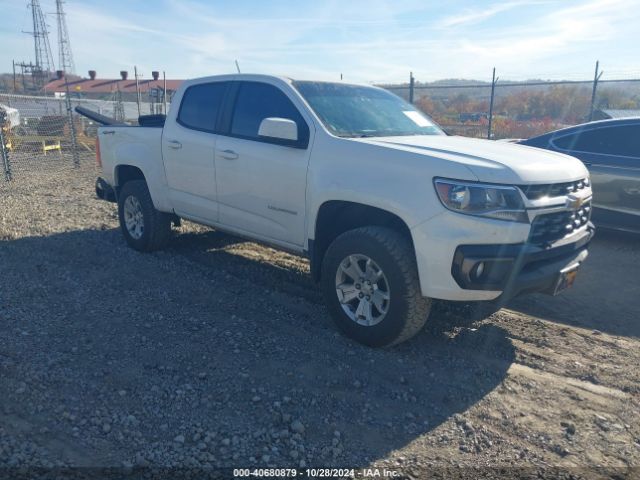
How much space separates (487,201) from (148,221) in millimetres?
4111

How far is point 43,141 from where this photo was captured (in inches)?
693

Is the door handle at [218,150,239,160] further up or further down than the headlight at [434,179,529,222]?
further up

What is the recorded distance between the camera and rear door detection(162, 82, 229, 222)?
530cm

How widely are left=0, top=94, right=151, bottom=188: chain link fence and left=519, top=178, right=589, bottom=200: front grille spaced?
36.3 ft

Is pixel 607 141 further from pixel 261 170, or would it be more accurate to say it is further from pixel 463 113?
pixel 463 113

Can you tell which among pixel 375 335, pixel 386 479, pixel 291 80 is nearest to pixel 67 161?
pixel 291 80

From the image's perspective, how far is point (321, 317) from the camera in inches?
181

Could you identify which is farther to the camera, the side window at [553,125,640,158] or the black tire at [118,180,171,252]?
the side window at [553,125,640,158]

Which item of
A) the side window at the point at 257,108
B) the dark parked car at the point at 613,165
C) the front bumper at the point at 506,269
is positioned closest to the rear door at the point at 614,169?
the dark parked car at the point at 613,165

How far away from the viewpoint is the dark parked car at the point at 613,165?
648cm

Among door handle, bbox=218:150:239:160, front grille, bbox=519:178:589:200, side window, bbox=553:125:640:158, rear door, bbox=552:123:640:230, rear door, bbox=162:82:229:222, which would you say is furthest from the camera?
side window, bbox=553:125:640:158

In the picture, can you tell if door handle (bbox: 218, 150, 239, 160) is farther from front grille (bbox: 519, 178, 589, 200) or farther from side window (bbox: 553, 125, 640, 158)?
side window (bbox: 553, 125, 640, 158)

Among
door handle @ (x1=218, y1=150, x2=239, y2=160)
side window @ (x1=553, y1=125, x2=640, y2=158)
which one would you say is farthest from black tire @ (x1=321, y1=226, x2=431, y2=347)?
side window @ (x1=553, y1=125, x2=640, y2=158)

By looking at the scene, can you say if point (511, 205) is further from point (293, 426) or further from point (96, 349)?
point (96, 349)
